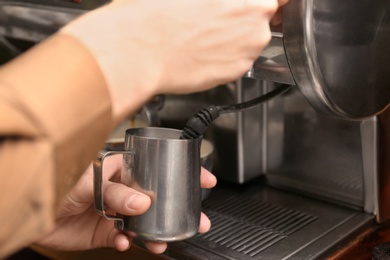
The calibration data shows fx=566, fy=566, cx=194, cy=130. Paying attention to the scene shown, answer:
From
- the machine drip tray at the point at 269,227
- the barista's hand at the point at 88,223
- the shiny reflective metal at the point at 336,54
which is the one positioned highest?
the shiny reflective metal at the point at 336,54

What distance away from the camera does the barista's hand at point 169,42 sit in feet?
1.55

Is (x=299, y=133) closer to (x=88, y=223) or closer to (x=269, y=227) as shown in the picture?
(x=269, y=227)

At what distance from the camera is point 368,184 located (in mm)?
985

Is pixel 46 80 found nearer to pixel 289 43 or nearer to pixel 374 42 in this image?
pixel 289 43

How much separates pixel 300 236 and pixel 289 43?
1.26 feet

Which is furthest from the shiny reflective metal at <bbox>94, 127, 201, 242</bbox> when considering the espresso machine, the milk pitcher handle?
the espresso machine

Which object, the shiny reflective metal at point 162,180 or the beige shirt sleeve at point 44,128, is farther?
the shiny reflective metal at point 162,180

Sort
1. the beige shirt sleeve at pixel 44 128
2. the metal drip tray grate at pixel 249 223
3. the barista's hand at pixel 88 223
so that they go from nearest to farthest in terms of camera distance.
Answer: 1. the beige shirt sleeve at pixel 44 128
2. the barista's hand at pixel 88 223
3. the metal drip tray grate at pixel 249 223

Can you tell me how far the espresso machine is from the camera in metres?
0.69

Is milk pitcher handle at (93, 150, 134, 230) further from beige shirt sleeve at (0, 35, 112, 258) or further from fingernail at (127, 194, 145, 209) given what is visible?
beige shirt sleeve at (0, 35, 112, 258)

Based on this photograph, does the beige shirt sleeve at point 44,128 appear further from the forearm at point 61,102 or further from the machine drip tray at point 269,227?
the machine drip tray at point 269,227

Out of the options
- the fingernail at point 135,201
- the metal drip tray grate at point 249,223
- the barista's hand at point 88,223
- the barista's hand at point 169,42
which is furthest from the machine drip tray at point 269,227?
the barista's hand at point 169,42

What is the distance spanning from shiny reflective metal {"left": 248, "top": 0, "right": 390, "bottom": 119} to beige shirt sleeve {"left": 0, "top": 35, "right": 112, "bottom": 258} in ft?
0.95

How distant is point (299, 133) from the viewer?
111 cm
